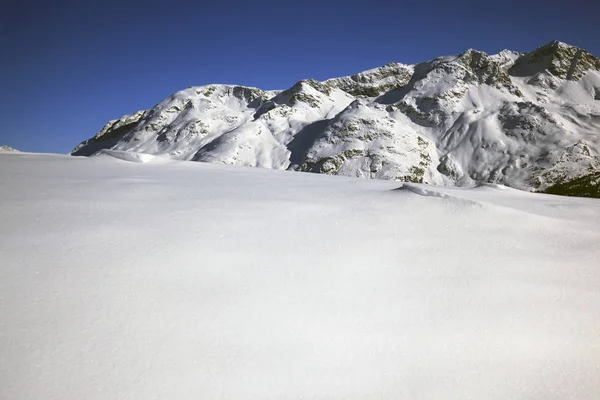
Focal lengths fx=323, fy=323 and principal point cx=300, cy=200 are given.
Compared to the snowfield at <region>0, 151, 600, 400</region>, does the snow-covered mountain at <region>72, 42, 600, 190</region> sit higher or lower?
higher

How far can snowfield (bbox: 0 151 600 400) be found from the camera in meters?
1.53

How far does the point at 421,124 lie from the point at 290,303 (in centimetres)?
8088

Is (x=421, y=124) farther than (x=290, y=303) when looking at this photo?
Yes

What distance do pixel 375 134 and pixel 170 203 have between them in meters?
67.1

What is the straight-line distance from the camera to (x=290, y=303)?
2.02 m

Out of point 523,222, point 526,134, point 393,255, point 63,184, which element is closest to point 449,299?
point 393,255

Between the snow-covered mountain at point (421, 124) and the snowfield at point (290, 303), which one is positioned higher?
the snow-covered mountain at point (421, 124)

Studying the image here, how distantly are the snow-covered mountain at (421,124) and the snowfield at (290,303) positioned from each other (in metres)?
58.1

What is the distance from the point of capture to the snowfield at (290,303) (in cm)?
153

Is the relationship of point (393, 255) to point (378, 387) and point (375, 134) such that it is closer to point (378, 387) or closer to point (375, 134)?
point (378, 387)

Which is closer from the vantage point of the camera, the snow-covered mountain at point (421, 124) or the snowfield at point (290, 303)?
the snowfield at point (290, 303)

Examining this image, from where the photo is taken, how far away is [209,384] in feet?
4.86

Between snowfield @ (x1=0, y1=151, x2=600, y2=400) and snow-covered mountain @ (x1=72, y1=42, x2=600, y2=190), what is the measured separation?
5811 cm

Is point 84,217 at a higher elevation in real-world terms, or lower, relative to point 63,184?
lower
